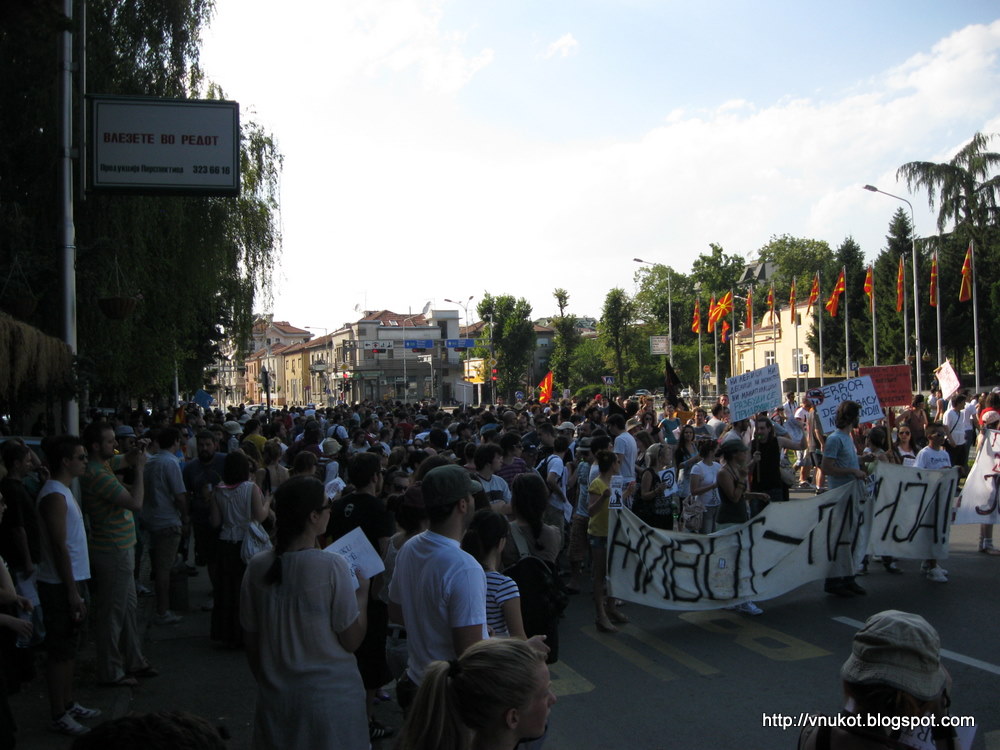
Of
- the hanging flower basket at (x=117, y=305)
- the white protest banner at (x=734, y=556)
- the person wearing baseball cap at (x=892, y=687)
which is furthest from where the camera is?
the hanging flower basket at (x=117, y=305)

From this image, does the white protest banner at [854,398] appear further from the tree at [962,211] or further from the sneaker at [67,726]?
the tree at [962,211]

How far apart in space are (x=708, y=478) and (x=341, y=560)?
20.2 feet

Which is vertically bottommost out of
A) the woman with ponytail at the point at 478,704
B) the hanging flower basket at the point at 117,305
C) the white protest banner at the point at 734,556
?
the white protest banner at the point at 734,556

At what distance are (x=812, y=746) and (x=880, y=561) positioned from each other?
8.46 meters

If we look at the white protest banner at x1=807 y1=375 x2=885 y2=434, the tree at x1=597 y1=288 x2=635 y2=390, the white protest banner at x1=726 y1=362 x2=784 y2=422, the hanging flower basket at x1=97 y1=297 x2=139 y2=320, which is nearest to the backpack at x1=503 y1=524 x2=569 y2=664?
the white protest banner at x1=726 y1=362 x2=784 y2=422

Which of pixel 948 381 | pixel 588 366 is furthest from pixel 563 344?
pixel 948 381

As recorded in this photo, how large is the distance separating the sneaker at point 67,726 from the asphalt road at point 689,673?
0.07 metres

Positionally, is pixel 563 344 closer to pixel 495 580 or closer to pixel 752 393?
pixel 752 393

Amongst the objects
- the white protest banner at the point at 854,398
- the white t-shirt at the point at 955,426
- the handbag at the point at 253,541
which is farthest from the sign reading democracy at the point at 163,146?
the white t-shirt at the point at 955,426

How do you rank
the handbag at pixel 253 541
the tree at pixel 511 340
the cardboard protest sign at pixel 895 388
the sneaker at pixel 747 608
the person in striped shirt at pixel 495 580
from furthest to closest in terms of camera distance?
1. the tree at pixel 511 340
2. the cardboard protest sign at pixel 895 388
3. the sneaker at pixel 747 608
4. the handbag at pixel 253 541
5. the person in striped shirt at pixel 495 580

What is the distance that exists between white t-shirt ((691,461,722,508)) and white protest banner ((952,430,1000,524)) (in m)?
3.40

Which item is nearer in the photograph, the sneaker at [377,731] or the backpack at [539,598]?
the backpack at [539,598]

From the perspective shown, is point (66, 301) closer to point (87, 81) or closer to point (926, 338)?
point (87, 81)

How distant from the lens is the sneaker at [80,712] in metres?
5.44
